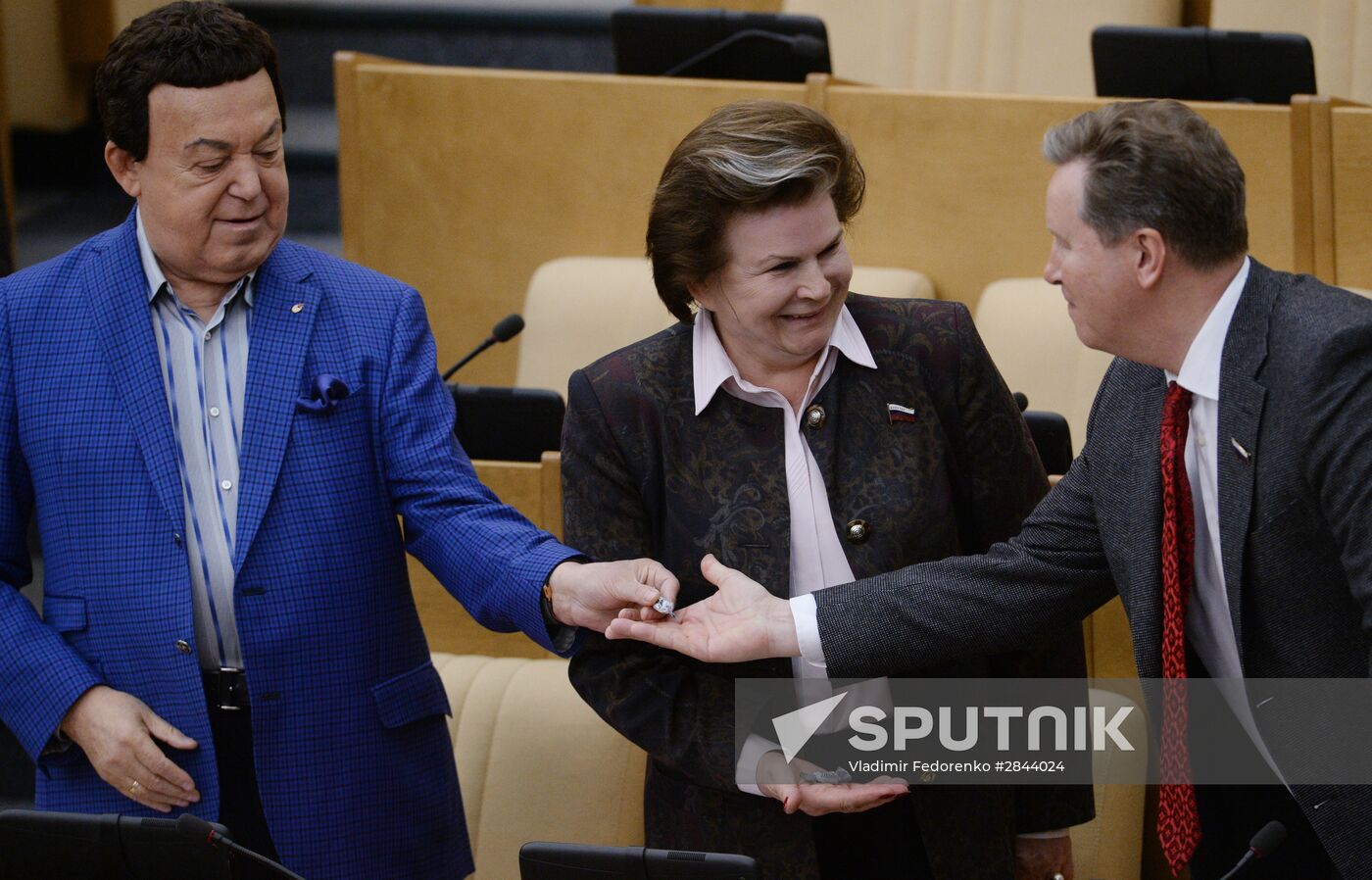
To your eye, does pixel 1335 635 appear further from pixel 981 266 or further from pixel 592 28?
pixel 592 28

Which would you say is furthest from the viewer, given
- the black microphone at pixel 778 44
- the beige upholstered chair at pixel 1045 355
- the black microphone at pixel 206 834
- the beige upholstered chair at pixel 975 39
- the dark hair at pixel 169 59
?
the beige upholstered chair at pixel 975 39

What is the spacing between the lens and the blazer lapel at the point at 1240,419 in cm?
135

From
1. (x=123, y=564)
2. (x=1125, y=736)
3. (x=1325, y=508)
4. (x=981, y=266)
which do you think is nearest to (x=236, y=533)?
(x=123, y=564)

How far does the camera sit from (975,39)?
411 cm

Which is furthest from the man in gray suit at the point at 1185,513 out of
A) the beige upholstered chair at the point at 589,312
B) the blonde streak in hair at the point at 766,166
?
the beige upholstered chair at the point at 589,312

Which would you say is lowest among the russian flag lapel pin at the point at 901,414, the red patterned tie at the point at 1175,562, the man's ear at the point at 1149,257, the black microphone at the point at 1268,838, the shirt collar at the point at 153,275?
the black microphone at the point at 1268,838

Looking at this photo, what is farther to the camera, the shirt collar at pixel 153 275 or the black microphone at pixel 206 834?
the shirt collar at pixel 153 275

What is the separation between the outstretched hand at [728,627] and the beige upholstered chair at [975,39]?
8.87 feet

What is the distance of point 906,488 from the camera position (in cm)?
153

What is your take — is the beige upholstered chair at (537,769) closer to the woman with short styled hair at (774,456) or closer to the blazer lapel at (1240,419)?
the woman with short styled hair at (774,456)

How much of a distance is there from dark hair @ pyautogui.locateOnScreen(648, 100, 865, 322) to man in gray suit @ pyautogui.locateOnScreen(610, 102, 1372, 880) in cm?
20

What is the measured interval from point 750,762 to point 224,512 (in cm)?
56

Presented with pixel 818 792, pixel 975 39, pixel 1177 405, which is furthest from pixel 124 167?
pixel 975 39

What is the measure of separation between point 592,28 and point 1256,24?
6.01ft
